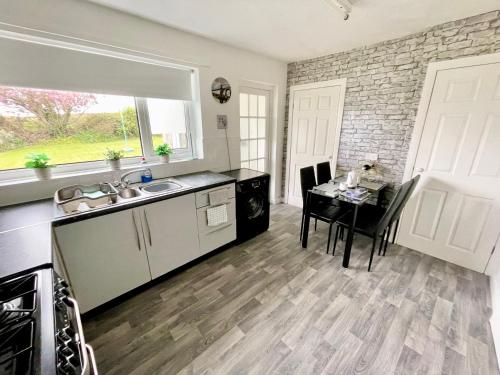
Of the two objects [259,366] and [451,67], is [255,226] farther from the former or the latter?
[451,67]

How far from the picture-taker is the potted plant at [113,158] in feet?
6.70

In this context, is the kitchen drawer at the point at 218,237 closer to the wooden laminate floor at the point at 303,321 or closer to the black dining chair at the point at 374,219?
the wooden laminate floor at the point at 303,321

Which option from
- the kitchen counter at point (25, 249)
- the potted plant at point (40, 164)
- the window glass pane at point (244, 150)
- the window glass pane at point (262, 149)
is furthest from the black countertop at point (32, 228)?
the window glass pane at point (262, 149)

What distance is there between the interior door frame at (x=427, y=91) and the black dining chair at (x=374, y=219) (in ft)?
1.73

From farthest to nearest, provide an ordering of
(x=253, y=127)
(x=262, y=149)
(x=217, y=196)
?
1. (x=262, y=149)
2. (x=253, y=127)
3. (x=217, y=196)

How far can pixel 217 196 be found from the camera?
2.22 metres

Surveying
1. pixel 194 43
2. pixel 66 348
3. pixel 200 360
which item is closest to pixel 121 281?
pixel 200 360

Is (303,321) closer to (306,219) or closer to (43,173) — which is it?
(306,219)

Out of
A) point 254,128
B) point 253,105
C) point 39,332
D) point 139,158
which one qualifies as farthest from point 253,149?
point 39,332

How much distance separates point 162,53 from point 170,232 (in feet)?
5.86

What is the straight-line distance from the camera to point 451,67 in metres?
2.05

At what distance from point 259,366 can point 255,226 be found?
1.56m

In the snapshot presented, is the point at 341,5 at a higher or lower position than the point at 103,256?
higher

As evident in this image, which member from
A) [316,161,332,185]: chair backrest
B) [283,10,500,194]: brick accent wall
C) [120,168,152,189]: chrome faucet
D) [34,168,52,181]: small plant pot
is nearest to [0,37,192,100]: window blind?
[34,168,52,181]: small plant pot
